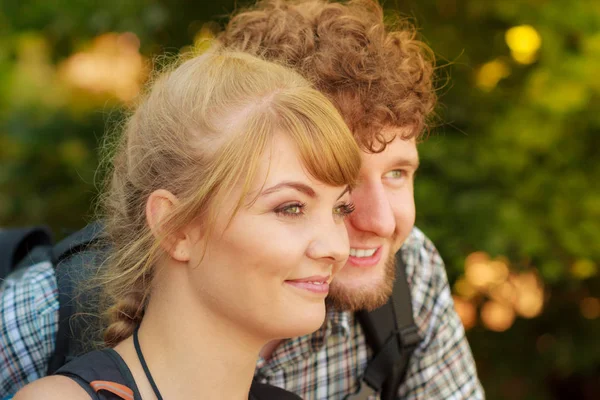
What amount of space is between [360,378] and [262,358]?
1.10ft

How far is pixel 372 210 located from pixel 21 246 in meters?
1.24

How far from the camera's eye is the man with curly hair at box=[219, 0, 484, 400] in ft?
7.39

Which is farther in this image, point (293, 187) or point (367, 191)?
point (367, 191)

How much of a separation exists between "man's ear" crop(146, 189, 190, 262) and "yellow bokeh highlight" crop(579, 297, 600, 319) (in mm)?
3139

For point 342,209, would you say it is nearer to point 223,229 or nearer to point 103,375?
point 223,229

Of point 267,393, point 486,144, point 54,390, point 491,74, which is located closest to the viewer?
point 54,390

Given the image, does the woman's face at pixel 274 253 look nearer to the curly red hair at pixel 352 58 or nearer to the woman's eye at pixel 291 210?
the woman's eye at pixel 291 210

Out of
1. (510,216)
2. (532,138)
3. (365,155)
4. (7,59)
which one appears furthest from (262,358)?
(7,59)

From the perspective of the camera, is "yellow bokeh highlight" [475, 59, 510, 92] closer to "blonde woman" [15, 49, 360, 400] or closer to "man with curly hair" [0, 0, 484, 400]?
"man with curly hair" [0, 0, 484, 400]

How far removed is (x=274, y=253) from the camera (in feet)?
5.63

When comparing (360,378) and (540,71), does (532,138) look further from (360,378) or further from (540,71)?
(360,378)

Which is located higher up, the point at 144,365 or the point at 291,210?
the point at 291,210

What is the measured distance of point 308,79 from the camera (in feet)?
7.22

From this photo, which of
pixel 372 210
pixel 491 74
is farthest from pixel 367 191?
pixel 491 74
